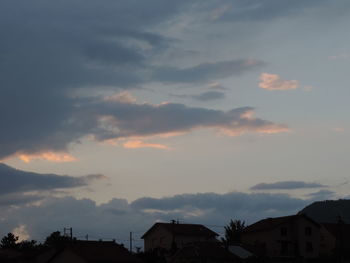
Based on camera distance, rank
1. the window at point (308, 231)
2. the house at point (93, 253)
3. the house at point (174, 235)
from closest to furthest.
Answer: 1. the house at point (93, 253)
2. the window at point (308, 231)
3. the house at point (174, 235)

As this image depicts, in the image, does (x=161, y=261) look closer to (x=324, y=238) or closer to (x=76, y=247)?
(x=76, y=247)

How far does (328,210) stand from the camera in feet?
561

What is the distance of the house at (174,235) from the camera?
11650 centimetres

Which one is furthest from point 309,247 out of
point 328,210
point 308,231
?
point 328,210

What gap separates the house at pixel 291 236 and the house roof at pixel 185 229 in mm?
10419

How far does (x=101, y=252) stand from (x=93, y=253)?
4.88 ft

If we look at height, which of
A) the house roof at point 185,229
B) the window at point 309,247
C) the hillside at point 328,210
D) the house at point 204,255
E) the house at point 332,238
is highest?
the hillside at point 328,210

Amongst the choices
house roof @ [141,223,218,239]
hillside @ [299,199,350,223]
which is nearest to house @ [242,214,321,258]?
house roof @ [141,223,218,239]

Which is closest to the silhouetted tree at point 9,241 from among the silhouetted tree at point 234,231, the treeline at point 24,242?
the treeline at point 24,242

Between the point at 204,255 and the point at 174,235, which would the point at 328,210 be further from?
the point at 204,255

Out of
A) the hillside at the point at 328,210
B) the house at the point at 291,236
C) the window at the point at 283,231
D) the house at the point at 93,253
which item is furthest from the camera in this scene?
the hillside at the point at 328,210

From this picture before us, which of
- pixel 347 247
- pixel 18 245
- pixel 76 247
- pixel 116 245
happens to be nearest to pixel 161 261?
pixel 116 245

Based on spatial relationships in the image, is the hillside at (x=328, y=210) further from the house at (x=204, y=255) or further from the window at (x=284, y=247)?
the house at (x=204, y=255)

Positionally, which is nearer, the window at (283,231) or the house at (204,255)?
the house at (204,255)
